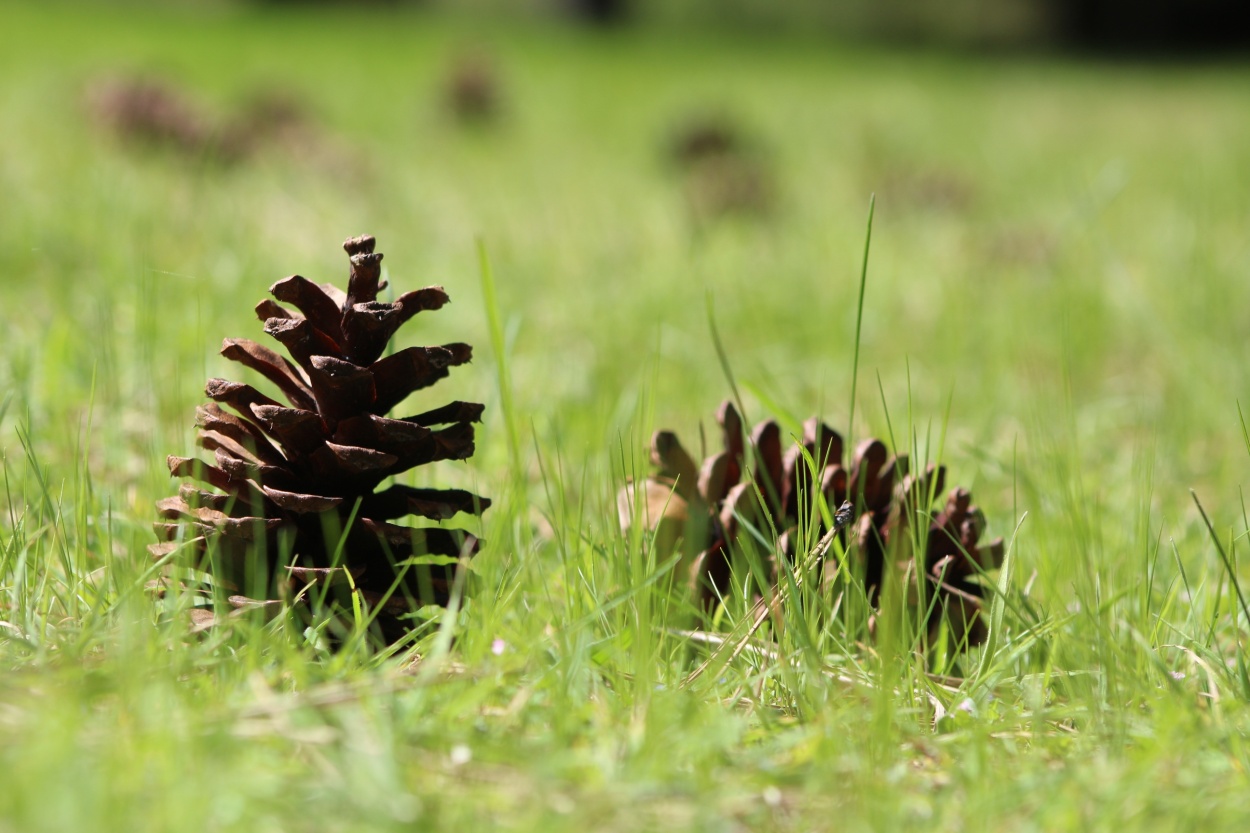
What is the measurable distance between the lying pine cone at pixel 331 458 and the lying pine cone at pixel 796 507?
0.16 meters

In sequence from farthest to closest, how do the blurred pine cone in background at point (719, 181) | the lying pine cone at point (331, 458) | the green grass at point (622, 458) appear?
the blurred pine cone in background at point (719, 181) → the lying pine cone at point (331, 458) → the green grass at point (622, 458)

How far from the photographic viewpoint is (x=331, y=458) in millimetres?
770

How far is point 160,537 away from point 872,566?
531 mm

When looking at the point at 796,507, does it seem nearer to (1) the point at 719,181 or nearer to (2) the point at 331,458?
(2) the point at 331,458

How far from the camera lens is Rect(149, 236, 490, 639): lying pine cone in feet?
2.45

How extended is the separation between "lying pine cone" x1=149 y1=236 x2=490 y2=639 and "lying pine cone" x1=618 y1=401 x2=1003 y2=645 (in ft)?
0.51

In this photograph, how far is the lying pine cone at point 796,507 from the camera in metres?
0.85

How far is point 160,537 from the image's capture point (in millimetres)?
764

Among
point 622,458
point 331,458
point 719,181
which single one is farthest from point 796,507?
point 719,181

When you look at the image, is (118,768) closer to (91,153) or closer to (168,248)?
(168,248)

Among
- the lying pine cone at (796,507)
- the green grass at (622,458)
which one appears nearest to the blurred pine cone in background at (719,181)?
the green grass at (622,458)

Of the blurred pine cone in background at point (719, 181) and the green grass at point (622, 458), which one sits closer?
the green grass at point (622, 458)

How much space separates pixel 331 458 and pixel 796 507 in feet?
1.18

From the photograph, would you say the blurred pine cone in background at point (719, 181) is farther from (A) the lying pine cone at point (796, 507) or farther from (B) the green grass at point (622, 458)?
(A) the lying pine cone at point (796, 507)
